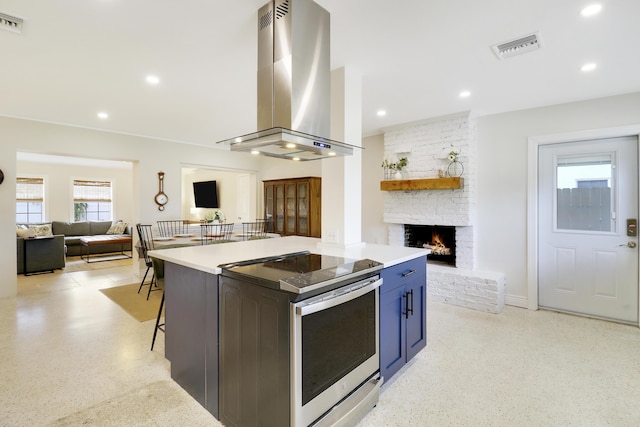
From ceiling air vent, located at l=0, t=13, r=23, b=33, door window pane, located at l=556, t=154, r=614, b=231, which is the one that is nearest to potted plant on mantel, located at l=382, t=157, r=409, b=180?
door window pane, located at l=556, t=154, r=614, b=231

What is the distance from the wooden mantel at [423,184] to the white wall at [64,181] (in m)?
8.60

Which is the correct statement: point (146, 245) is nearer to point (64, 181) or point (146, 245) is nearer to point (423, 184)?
point (423, 184)

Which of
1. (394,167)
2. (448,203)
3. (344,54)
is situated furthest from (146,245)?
(448,203)

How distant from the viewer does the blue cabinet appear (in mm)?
2125

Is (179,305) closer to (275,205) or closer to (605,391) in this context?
(605,391)

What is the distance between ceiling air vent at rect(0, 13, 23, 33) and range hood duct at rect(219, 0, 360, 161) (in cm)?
165

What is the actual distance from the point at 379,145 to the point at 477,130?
1532 millimetres

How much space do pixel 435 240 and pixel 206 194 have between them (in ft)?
22.6

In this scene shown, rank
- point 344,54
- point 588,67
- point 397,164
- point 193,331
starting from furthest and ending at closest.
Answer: point 397,164
point 588,67
point 344,54
point 193,331

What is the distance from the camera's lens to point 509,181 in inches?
161

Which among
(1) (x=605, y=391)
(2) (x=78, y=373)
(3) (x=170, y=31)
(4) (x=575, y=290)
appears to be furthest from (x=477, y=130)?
(2) (x=78, y=373)

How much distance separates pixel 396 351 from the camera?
2270 mm

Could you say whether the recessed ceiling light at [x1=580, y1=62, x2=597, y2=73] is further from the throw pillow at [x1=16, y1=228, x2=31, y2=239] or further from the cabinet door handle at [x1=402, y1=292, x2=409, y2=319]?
the throw pillow at [x1=16, y1=228, x2=31, y2=239]

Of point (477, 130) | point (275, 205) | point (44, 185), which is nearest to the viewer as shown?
point (477, 130)
